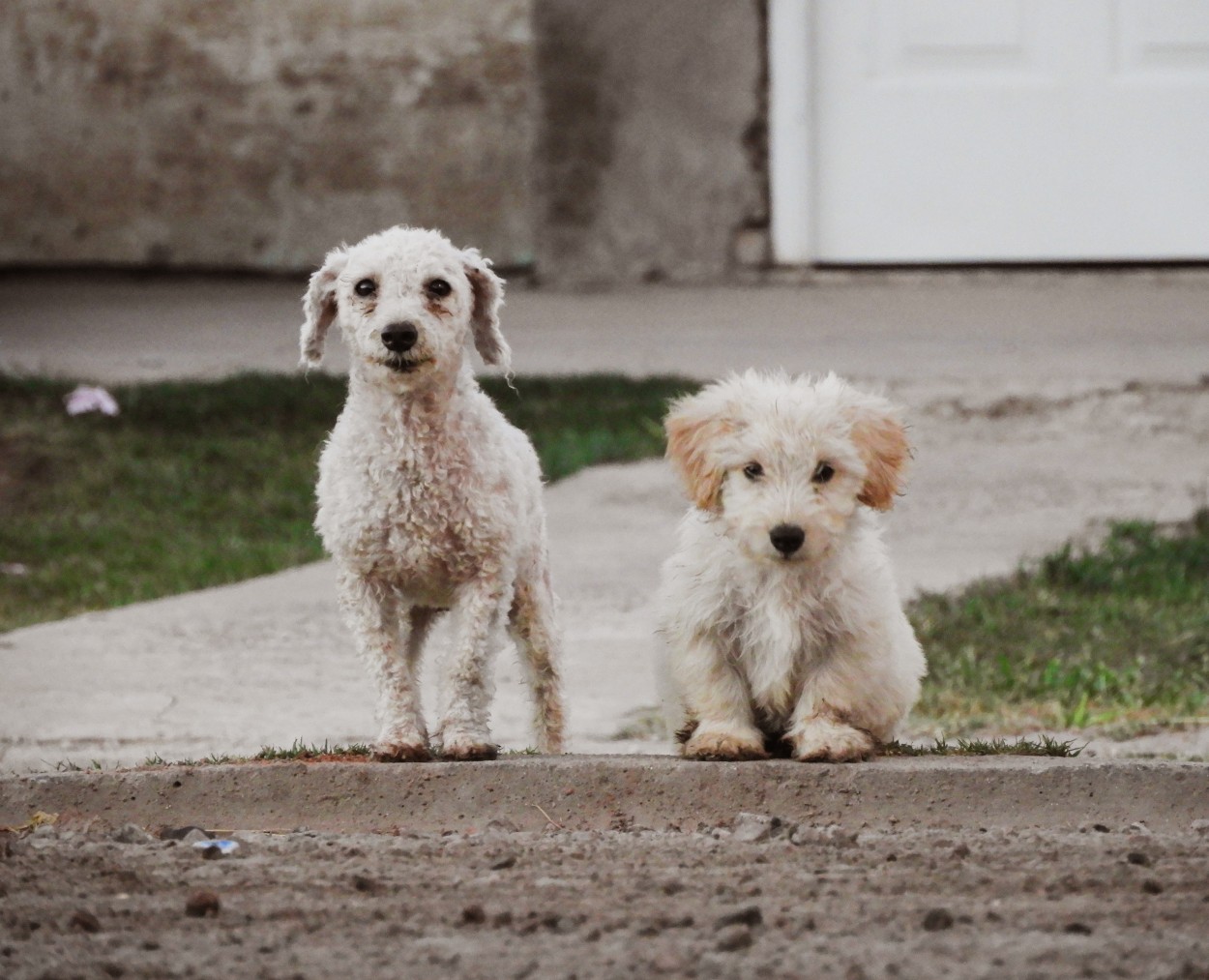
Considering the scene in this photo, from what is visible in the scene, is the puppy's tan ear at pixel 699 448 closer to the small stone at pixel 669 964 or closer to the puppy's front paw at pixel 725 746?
the puppy's front paw at pixel 725 746

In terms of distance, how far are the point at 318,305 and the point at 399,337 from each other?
391 millimetres

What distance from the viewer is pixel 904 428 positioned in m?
4.55

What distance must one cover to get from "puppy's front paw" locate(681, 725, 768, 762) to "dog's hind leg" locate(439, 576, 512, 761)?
0.47m

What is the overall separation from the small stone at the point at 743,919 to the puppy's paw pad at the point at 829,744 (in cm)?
101

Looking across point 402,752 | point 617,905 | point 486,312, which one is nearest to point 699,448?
point 486,312

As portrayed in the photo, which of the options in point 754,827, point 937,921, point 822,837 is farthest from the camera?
point 754,827

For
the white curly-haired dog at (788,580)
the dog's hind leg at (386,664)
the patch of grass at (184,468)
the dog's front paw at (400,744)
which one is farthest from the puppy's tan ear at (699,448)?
the patch of grass at (184,468)

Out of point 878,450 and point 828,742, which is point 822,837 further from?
point 878,450

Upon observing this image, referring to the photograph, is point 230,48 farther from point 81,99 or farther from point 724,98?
point 724,98

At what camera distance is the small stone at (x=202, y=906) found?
3.62 meters

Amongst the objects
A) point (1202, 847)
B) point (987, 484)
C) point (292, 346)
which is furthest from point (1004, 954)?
point (292, 346)

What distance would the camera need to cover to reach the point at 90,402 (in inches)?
402

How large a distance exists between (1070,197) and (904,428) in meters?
6.05

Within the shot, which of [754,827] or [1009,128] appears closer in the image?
[754,827]
